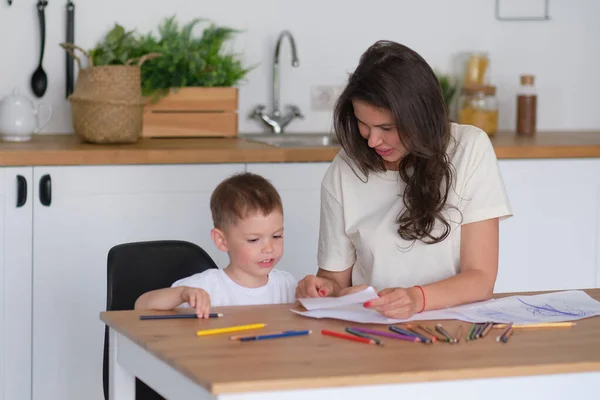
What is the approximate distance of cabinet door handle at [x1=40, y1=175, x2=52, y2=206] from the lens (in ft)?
9.45

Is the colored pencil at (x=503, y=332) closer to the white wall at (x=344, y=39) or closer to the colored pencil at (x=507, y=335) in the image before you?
the colored pencil at (x=507, y=335)

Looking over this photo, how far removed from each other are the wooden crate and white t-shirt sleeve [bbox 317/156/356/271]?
3.87 feet

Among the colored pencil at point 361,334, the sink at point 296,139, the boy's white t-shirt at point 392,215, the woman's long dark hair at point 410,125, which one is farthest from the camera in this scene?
the sink at point 296,139

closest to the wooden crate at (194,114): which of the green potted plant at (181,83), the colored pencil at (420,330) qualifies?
the green potted plant at (181,83)

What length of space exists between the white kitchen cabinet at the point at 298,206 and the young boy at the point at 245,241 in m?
0.91

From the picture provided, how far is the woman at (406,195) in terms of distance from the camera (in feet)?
6.57

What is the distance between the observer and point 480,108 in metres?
3.70

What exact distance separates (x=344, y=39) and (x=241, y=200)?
1.78 meters

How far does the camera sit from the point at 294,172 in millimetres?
3094

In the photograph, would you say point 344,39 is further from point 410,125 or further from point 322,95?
point 410,125

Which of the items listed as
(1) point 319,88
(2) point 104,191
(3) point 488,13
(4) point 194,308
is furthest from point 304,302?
(3) point 488,13

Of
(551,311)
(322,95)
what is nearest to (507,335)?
(551,311)

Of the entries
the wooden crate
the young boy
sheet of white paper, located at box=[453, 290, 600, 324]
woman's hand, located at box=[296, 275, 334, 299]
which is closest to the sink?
the wooden crate

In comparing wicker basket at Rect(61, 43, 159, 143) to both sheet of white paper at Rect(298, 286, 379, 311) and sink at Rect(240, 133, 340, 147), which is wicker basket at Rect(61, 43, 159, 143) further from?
sheet of white paper at Rect(298, 286, 379, 311)
